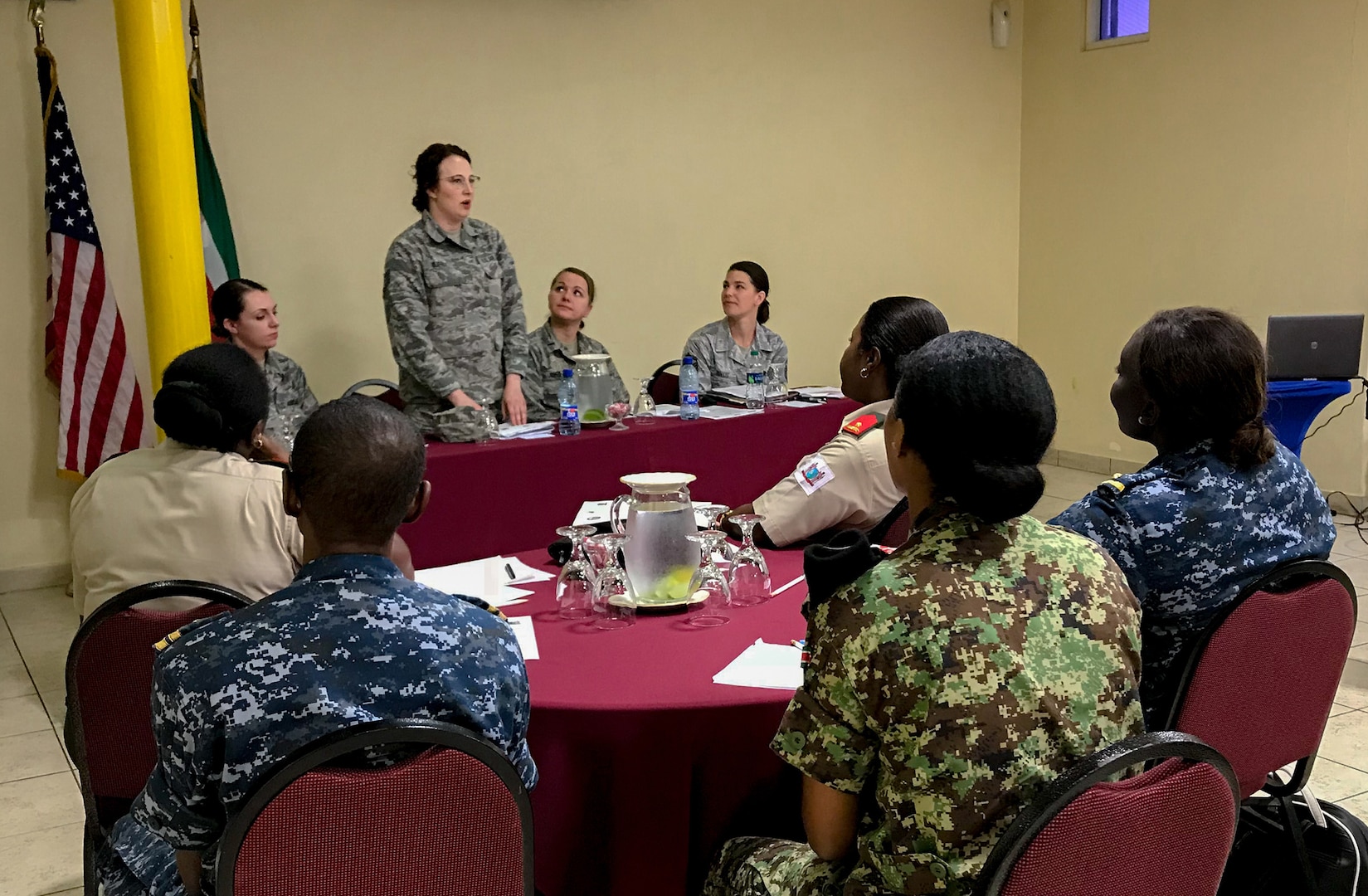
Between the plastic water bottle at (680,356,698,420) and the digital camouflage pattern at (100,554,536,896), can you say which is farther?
the plastic water bottle at (680,356,698,420)

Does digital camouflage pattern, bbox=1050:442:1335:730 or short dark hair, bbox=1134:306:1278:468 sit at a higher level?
short dark hair, bbox=1134:306:1278:468

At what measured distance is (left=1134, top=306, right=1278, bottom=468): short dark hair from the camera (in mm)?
2008

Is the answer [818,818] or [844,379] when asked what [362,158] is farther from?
[818,818]

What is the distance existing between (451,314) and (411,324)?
0.21 meters

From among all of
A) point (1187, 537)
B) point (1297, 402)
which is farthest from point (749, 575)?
point (1297, 402)

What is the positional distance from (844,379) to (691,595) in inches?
31.6

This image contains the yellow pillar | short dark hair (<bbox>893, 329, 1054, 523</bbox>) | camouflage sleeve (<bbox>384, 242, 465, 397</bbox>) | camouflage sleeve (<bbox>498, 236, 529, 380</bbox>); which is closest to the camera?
short dark hair (<bbox>893, 329, 1054, 523</bbox>)

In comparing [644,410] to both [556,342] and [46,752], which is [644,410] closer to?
[556,342]

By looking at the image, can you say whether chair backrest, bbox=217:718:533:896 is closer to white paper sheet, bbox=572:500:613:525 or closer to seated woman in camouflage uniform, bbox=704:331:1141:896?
seated woman in camouflage uniform, bbox=704:331:1141:896

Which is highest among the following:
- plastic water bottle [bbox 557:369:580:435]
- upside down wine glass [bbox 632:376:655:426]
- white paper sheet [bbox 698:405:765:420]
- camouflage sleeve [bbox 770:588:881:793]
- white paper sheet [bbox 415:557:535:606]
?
camouflage sleeve [bbox 770:588:881:793]

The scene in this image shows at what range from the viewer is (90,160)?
5160mm

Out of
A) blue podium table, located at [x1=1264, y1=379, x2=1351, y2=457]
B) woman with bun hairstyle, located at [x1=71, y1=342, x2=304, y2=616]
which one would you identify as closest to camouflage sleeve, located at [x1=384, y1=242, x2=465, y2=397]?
woman with bun hairstyle, located at [x1=71, y1=342, x2=304, y2=616]

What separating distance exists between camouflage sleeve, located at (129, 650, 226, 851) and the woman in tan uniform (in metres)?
1.57

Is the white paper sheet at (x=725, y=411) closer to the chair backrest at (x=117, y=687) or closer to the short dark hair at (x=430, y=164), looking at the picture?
the short dark hair at (x=430, y=164)
